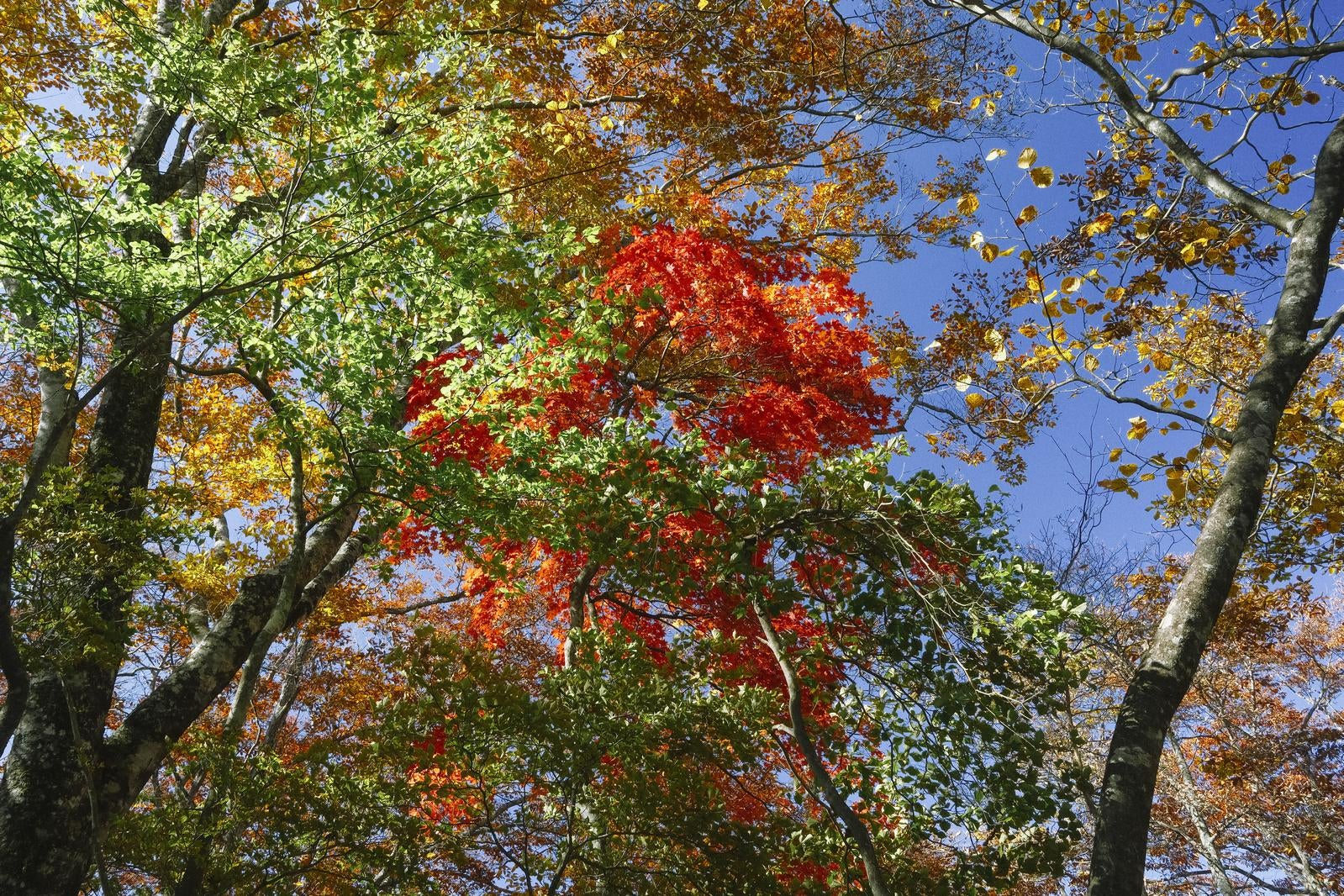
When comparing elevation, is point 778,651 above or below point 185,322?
below

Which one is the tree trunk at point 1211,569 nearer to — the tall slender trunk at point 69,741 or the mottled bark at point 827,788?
the mottled bark at point 827,788

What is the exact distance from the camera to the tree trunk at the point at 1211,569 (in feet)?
10.3

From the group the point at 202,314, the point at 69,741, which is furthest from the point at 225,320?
the point at 69,741

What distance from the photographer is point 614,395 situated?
9.81 metres

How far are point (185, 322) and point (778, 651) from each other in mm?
9069

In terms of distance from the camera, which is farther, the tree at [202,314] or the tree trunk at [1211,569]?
the tree at [202,314]

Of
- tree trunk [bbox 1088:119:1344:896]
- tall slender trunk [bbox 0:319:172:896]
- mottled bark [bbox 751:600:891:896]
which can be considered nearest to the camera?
tree trunk [bbox 1088:119:1344:896]

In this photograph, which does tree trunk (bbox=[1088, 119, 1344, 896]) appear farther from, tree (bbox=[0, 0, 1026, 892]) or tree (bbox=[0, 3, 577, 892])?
tree (bbox=[0, 3, 577, 892])

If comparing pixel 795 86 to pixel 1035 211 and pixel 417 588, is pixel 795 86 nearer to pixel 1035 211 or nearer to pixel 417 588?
pixel 1035 211

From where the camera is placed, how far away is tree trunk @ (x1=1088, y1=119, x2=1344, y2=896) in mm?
3139

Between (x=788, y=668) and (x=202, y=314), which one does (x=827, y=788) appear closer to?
(x=788, y=668)

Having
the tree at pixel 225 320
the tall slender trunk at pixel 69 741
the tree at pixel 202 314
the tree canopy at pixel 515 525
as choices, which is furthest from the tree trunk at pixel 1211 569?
the tall slender trunk at pixel 69 741

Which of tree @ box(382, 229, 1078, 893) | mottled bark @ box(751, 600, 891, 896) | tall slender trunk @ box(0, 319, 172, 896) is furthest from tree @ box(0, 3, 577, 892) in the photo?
mottled bark @ box(751, 600, 891, 896)

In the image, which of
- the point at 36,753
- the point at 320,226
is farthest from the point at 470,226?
the point at 36,753
